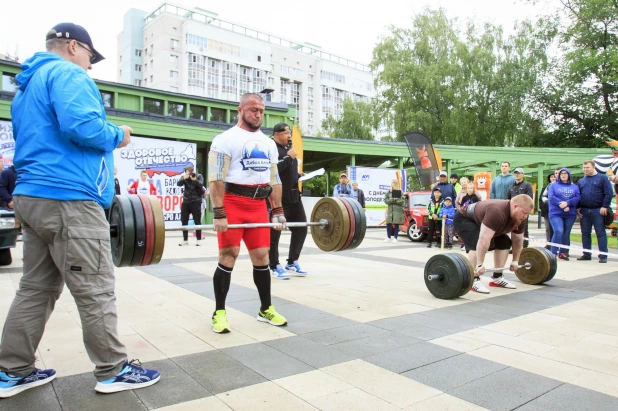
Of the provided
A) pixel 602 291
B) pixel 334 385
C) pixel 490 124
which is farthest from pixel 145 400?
pixel 490 124

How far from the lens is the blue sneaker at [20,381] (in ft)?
7.87

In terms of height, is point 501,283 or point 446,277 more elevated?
point 446,277

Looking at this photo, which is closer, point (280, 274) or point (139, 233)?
point (139, 233)

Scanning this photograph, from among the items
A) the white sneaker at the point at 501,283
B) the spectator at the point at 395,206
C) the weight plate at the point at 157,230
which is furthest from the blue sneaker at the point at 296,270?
the spectator at the point at 395,206

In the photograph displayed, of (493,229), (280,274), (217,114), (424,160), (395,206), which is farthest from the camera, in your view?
(217,114)

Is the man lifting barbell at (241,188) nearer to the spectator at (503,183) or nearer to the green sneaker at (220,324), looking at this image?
the green sneaker at (220,324)

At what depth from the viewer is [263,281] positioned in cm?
381

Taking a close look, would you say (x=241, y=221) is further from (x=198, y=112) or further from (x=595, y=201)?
(x=198, y=112)

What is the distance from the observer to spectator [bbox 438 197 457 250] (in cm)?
1049

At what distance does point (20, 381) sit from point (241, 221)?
1793 millimetres

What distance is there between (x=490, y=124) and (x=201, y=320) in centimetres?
3166

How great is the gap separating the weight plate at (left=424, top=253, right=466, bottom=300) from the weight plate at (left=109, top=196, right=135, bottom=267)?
3.31m

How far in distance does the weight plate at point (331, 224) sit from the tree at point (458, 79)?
2770cm

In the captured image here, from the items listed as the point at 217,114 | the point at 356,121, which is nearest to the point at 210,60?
the point at 356,121
